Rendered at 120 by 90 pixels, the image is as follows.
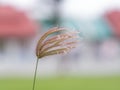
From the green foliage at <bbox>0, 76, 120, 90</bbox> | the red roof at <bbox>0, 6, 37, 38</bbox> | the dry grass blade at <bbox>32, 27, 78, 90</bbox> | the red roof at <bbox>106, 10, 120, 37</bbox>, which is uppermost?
the red roof at <bbox>106, 10, 120, 37</bbox>

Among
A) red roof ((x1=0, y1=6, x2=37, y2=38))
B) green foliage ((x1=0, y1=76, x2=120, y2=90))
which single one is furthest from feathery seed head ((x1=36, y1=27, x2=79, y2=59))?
red roof ((x1=0, y1=6, x2=37, y2=38))

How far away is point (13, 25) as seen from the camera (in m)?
48.7

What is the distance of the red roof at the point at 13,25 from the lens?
4800 centimetres

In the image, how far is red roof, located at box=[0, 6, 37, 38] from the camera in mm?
48000

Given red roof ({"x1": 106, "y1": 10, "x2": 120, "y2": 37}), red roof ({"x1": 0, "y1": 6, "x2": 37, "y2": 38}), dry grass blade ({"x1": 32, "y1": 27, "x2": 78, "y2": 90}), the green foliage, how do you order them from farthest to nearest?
red roof ({"x1": 106, "y1": 10, "x2": 120, "y2": 37})
red roof ({"x1": 0, "y1": 6, "x2": 37, "y2": 38})
the green foliage
dry grass blade ({"x1": 32, "y1": 27, "x2": 78, "y2": 90})

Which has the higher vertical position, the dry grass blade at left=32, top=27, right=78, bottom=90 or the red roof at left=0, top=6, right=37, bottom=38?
the red roof at left=0, top=6, right=37, bottom=38

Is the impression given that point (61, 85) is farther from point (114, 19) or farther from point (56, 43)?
point (114, 19)

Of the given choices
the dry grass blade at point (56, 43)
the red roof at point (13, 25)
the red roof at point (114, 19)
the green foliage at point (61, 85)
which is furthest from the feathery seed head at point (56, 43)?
the red roof at point (114, 19)

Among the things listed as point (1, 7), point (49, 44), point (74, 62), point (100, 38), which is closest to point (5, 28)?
point (1, 7)

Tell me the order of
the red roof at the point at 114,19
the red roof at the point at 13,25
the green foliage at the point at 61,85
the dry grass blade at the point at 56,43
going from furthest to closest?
1. the red roof at the point at 114,19
2. the red roof at the point at 13,25
3. the green foliage at the point at 61,85
4. the dry grass blade at the point at 56,43

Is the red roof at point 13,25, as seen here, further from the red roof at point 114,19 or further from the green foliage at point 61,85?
the green foliage at point 61,85

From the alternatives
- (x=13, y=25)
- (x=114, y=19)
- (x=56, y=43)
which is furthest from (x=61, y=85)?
(x=114, y=19)

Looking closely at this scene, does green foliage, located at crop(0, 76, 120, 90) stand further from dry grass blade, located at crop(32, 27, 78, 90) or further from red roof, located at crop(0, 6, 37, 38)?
red roof, located at crop(0, 6, 37, 38)

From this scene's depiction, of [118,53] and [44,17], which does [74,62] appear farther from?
[44,17]
